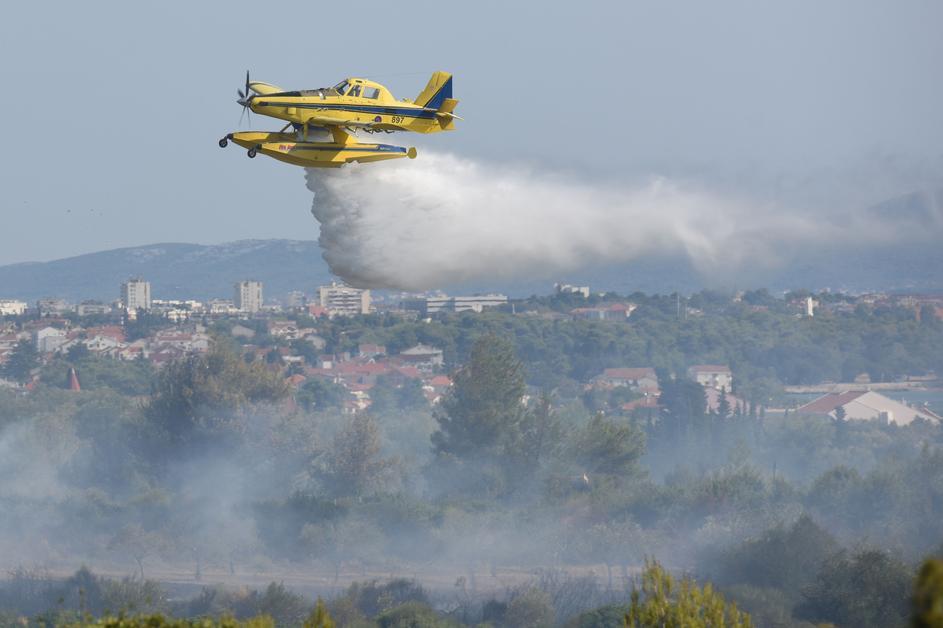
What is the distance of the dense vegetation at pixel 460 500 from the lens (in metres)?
47.0

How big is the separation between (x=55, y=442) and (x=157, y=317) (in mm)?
71888

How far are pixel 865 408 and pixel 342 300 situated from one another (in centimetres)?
9905

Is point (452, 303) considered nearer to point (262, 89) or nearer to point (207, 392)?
point (207, 392)

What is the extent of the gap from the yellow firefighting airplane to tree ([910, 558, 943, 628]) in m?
21.9

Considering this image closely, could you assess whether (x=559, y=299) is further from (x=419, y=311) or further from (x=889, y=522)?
(x=889, y=522)

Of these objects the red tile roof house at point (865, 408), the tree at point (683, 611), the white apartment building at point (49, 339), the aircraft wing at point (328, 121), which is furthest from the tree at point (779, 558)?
the white apartment building at point (49, 339)

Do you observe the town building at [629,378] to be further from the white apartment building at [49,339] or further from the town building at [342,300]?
the town building at [342,300]

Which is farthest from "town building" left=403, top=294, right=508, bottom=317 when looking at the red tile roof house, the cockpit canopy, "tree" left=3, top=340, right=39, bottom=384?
the cockpit canopy

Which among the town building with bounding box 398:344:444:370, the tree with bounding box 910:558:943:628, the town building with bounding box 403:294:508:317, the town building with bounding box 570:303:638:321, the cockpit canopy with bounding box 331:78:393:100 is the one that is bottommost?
the town building with bounding box 398:344:444:370

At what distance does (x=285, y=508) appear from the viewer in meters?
63.5

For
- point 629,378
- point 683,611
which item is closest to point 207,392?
point 629,378

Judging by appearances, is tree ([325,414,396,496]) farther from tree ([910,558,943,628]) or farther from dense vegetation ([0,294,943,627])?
tree ([910,558,943,628])

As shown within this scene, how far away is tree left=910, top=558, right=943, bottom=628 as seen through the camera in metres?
9.29

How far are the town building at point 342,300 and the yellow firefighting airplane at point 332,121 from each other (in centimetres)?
12316
